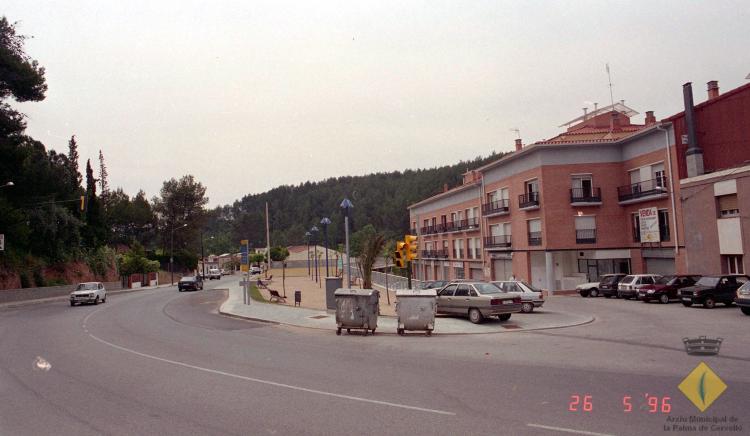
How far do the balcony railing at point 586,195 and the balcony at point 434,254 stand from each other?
24.5 m

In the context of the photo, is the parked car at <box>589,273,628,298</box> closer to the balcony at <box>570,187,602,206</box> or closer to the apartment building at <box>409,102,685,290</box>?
the apartment building at <box>409,102,685,290</box>

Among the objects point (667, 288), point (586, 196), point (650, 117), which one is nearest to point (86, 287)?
point (667, 288)

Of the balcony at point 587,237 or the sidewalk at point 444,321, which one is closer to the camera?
the sidewalk at point 444,321

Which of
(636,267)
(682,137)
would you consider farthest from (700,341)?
(636,267)

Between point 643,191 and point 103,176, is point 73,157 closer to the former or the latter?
point 103,176

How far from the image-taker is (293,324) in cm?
2031

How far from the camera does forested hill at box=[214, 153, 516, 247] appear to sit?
13088 centimetres

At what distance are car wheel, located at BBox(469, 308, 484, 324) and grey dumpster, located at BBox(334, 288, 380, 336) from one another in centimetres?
408

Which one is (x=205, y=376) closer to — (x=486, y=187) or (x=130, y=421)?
→ (x=130, y=421)

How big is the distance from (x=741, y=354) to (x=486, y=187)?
132 feet

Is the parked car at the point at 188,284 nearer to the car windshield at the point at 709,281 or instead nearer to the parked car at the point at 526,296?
the parked car at the point at 526,296

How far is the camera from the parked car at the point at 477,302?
18.7 m

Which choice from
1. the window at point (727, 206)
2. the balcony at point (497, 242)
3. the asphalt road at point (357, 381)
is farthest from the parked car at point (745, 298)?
the balcony at point (497, 242)

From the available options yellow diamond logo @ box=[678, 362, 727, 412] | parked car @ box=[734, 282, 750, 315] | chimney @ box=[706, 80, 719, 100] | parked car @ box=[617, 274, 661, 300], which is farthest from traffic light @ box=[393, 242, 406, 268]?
chimney @ box=[706, 80, 719, 100]
